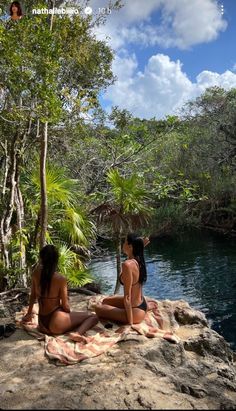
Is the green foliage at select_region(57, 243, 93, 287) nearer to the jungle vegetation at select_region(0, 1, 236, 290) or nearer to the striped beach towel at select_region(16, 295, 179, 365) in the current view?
the jungle vegetation at select_region(0, 1, 236, 290)

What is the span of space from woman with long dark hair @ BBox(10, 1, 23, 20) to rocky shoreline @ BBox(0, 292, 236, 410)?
5496mm

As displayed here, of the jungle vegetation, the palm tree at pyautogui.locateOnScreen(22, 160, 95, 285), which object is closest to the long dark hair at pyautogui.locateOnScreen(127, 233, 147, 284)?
the jungle vegetation

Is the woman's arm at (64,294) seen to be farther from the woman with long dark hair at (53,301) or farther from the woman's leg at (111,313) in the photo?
the woman's leg at (111,313)

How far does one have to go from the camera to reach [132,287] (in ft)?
20.0

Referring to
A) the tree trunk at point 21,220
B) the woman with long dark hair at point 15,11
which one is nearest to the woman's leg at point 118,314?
the tree trunk at point 21,220

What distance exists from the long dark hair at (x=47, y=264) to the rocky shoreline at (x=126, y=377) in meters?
0.78

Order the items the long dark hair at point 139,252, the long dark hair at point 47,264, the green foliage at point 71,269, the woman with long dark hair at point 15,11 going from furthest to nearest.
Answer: the green foliage at point 71,269 → the woman with long dark hair at point 15,11 → the long dark hair at point 139,252 → the long dark hair at point 47,264

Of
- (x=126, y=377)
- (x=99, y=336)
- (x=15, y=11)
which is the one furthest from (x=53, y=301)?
(x=15, y=11)

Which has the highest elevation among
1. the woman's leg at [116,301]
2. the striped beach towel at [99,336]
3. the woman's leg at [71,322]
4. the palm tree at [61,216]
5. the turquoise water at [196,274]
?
the palm tree at [61,216]

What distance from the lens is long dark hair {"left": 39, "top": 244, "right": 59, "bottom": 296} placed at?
5797 mm

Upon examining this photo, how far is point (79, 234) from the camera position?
31.5 feet

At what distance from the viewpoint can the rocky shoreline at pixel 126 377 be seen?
3988 mm

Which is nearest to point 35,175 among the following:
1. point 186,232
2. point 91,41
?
point 91,41

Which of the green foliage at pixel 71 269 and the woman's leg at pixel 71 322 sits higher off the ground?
the green foliage at pixel 71 269
